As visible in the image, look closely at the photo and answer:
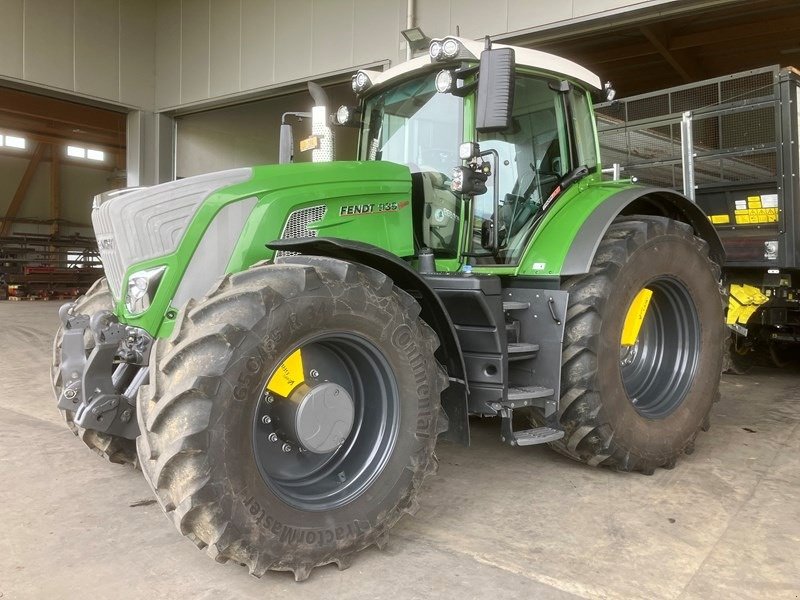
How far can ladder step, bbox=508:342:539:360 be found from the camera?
3.18 m

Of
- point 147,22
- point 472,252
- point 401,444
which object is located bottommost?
point 401,444

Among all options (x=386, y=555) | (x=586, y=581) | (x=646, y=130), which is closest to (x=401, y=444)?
(x=386, y=555)

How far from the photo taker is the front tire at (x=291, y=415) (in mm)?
2119

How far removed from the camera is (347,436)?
264 centimetres

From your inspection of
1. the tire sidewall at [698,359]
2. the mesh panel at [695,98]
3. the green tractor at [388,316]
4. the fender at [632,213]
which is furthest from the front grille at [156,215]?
the mesh panel at [695,98]

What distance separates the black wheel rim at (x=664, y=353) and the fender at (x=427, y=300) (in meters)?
1.34

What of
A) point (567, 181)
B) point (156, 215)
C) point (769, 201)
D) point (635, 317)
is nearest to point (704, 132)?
point (769, 201)

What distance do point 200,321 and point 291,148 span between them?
2060 mm

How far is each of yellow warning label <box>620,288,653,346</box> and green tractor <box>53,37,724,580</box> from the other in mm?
11

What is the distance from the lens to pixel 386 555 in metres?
2.59

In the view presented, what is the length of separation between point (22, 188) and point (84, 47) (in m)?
13.8

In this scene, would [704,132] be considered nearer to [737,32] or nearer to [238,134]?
[737,32]

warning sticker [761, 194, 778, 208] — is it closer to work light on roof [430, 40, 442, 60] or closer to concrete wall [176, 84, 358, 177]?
work light on roof [430, 40, 442, 60]

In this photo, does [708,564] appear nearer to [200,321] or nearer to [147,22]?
[200,321]
